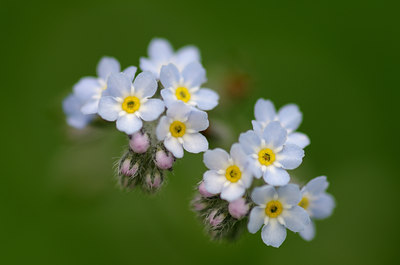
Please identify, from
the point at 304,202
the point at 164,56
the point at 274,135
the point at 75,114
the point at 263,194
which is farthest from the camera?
the point at 164,56

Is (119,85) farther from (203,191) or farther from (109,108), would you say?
(203,191)

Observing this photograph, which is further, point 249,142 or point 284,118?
point 284,118

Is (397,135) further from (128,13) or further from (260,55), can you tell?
(128,13)

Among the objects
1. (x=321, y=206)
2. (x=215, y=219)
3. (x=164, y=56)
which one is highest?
(x=164, y=56)

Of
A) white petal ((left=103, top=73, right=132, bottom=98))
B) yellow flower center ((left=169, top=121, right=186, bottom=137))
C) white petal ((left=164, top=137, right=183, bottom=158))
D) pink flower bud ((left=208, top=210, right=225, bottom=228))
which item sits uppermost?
white petal ((left=103, top=73, right=132, bottom=98))

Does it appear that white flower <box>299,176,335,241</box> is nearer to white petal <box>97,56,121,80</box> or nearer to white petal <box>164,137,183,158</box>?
white petal <box>164,137,183,158</box>

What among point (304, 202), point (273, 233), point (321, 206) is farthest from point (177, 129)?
point (321, 206)

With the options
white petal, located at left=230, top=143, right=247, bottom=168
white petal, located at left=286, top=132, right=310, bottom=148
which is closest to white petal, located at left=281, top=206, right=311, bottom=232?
white petal, located at left=230, top=143, right=247, bottom=168

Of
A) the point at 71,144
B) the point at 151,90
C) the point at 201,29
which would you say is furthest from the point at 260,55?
the point at 151,90
